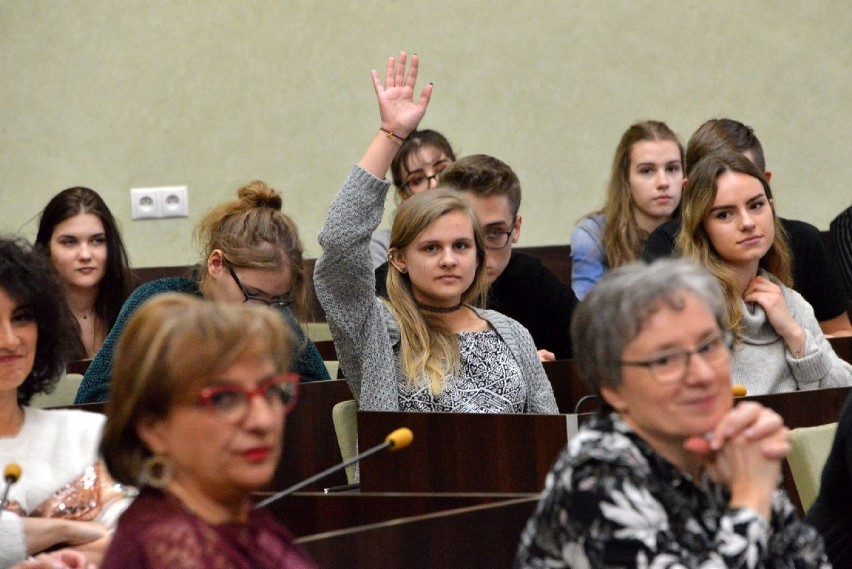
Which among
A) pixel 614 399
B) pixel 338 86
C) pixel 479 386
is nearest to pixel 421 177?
pixel 338 86

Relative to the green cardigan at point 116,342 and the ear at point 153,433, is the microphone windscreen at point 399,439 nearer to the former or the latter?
the ear at point 153,433

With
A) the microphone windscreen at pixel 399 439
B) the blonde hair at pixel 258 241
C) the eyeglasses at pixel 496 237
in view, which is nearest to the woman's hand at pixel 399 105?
the blonde hair at pixel 258 241

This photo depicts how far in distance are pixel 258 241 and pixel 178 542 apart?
2.04 metres

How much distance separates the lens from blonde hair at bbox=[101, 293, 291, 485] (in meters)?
1.29

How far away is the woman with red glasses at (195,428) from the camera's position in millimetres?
1284

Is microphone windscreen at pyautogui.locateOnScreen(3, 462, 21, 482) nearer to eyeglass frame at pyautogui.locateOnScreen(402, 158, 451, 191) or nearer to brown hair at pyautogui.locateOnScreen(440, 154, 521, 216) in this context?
brown hair at pyautogui.locateOnScreen(440, 154, 521, 216)

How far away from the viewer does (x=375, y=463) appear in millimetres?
2520

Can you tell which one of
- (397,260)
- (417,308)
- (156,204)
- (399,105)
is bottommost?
(417,308)

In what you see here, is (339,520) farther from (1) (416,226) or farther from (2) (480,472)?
(1) (416,226)

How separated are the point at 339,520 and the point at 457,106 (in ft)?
12.6

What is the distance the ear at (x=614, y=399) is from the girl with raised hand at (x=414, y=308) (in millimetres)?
1370

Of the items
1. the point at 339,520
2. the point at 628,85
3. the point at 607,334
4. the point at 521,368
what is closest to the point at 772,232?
the point at 521,368

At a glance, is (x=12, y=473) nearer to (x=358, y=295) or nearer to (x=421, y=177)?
(x=358, y=295)

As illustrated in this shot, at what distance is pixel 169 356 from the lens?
1294 mm
